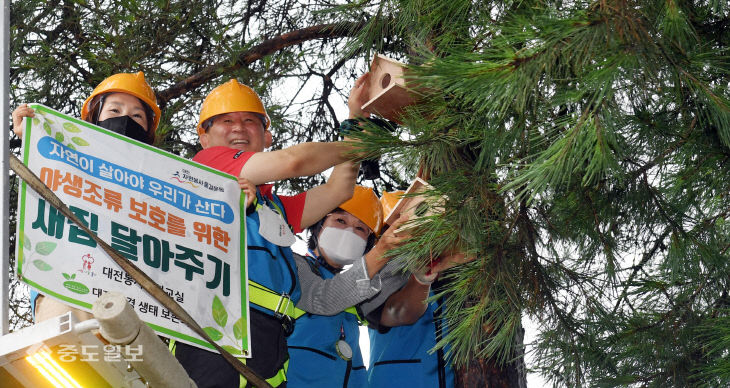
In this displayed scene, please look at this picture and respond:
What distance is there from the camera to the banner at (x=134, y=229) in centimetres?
280

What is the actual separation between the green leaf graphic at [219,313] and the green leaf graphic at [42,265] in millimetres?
568

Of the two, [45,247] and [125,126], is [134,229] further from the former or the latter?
[125,126]

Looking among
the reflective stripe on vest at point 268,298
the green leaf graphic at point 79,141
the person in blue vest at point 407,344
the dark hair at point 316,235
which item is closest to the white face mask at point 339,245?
the dark hair at point 316,235

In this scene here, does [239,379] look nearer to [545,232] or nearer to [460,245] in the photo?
[460,245]

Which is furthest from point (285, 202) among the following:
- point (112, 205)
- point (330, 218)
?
point (112, 205)

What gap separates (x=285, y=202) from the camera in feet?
12.8

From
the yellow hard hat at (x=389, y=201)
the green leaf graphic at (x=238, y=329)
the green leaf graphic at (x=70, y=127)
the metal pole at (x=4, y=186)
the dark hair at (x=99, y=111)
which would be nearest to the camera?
the metal pole at (x=4, y=186)

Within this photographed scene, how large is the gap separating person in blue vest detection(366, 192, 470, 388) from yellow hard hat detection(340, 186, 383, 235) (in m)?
0.33

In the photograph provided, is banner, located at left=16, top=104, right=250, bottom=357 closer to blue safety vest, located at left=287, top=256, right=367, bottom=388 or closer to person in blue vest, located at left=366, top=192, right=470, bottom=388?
blue safety vest, located at left=287, top=256, right=367, bottom=388

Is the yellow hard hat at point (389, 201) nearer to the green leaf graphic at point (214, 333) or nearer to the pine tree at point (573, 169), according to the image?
the pine tree at point (573, 169)

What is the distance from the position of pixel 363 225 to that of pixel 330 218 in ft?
0.49

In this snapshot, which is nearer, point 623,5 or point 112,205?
point 623,5

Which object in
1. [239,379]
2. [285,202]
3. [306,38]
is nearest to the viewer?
[239,379]

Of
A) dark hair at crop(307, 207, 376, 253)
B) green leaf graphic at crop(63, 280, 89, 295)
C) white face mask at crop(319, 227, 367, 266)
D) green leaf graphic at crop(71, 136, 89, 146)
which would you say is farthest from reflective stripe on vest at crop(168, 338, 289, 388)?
dark hair at crop(307, 207, 376, 253)
